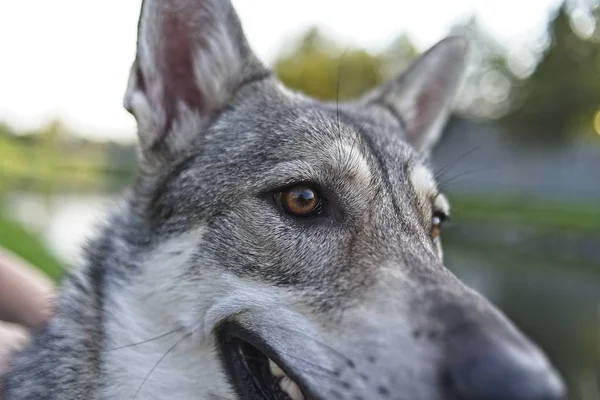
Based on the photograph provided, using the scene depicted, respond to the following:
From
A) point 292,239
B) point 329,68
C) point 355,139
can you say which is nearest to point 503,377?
point 292,239

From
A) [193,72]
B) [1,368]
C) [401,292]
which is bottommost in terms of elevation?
[1,368]

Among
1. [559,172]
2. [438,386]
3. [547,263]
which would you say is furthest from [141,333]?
[559,172]

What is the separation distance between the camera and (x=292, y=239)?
9.66 feet

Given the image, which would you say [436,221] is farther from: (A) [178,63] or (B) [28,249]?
(B) [28,249]

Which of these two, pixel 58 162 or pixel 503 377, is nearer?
pixel 503 377

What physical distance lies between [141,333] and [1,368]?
1.10m

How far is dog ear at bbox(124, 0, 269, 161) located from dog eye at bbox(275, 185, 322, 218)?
88 cm

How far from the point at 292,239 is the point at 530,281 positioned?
14.5m

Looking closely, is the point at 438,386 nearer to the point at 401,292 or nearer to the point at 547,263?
the point at 401,292

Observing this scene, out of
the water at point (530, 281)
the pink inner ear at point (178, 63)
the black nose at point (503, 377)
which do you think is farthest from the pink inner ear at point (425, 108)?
the black nose at point (503, 377)

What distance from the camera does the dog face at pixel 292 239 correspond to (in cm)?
229

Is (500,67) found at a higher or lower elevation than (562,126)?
higher

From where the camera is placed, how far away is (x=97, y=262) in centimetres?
345

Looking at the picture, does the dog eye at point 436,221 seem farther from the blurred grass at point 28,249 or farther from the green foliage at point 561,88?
the green foliage at point 561,88
